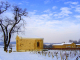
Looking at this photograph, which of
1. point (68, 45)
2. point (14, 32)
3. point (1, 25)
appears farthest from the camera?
point (68, 45)

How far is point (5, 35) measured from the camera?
22.7 m

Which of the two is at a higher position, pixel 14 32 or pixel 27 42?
pixel 14 32

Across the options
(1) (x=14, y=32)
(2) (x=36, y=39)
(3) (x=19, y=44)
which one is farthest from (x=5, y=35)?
(2) (x=36, y=39)

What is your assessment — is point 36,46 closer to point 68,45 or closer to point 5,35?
point 5,35

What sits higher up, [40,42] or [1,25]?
[1,25]

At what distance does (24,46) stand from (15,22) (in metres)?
5.93

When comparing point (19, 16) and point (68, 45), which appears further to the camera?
point (68, 45)

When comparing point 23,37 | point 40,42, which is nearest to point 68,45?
point 40,42

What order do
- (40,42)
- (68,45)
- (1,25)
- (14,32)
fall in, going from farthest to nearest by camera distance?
(68,45), (40,42), (14,32), (1,25)

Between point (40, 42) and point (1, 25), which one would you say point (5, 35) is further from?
point (40, 42)

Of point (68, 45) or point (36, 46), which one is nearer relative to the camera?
point (36, 46)

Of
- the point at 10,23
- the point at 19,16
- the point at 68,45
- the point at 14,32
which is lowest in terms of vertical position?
the point at 68,45

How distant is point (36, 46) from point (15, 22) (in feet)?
24.0

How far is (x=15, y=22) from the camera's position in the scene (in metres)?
22.9
